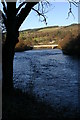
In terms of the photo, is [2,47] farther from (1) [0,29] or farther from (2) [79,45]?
(2) [79,45]

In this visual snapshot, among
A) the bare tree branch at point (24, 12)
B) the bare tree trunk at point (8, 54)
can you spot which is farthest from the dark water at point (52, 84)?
the bare tree branch at point (24, 12)

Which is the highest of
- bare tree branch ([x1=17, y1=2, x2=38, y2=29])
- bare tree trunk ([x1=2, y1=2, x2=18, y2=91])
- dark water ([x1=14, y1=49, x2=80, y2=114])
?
bare tree branch ([x1=17, y1=2, x2=38, y2=29])

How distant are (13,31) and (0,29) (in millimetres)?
3150

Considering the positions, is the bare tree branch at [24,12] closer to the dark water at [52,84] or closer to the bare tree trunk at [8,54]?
the bare tree trunk at [8,54]

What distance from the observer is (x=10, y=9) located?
32.1 ft

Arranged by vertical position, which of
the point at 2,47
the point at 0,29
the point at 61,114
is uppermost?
the point at 0,29

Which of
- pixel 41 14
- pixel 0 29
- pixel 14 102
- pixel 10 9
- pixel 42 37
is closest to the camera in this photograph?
pixel 14 102

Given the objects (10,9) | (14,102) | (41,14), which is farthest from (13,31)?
(14,102)

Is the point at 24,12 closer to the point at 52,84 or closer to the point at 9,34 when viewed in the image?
the point at 9,34

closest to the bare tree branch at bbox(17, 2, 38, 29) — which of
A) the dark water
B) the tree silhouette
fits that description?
the tree silhouette

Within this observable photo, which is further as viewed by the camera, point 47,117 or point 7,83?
point 7,83

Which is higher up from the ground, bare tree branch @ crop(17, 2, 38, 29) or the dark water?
bare tree branch @ crop(17, 2, 38, 29)

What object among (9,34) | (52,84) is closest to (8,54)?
(9,34)

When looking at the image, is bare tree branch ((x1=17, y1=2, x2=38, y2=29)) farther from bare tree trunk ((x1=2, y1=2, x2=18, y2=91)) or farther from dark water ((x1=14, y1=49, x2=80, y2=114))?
dark water ((x1=14, y1=49, x2=80, y2=114))
